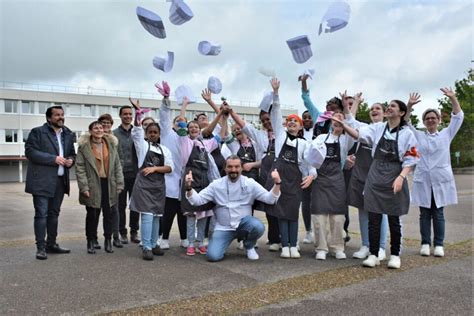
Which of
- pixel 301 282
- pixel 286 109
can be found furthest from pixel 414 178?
pixel 286 109

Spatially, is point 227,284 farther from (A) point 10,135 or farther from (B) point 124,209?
(A) point 10,135

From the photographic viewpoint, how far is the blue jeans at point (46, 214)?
540 cm

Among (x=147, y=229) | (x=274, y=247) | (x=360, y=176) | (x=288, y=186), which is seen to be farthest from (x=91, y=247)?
(x=360, y=176)

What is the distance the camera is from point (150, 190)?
18.5 ft

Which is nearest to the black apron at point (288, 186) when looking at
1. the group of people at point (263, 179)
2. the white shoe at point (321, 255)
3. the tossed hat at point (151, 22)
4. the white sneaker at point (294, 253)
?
the group of people at point (263, 179)

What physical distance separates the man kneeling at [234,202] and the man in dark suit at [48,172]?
1.69 m

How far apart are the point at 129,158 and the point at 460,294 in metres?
4.76

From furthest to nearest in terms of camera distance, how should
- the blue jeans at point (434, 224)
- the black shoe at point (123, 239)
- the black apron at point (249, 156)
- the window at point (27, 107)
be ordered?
the window at point (27, 107)
the black shoe at point (123, 239)
the black apron at point (249, 156)
the blue jeans at point (434, 224)

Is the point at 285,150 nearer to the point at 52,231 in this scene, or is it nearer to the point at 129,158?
the point at 129,158

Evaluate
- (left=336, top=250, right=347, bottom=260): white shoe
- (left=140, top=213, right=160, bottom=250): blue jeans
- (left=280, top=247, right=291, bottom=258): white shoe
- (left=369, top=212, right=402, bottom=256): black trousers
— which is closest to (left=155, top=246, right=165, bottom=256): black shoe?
(left=140, top=213, right=160, bottom=250): blue jeans

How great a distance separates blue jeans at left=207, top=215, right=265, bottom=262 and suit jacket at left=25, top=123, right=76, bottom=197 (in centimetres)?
214

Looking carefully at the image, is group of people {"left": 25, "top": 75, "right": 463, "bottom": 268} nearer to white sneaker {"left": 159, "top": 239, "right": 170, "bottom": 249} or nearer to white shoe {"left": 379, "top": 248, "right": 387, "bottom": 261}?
white sneaker {"left": 159, "top": 239, "right": 170, "bottom": 249}

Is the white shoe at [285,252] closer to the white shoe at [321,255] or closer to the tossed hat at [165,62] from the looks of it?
the white shoe at [321,255]

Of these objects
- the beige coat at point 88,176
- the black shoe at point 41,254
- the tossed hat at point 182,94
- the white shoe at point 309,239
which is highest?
the tossed hat at point 182,94
